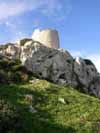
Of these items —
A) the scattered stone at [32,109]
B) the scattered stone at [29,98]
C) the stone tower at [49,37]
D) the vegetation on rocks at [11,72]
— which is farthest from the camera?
the stone tower at [49,37]

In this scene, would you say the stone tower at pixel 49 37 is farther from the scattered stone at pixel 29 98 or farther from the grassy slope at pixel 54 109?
the scattered stone at pixel 29 98

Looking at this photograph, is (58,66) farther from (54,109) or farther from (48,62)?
(54,109)

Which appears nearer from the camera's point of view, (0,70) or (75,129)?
(75,129)

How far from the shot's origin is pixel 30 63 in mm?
64438

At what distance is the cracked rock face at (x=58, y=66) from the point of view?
2516 inches

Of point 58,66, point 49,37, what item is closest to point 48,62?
point 58,66

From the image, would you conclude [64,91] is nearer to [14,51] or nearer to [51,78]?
[51,78]

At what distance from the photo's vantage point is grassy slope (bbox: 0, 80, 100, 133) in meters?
→ 30.9

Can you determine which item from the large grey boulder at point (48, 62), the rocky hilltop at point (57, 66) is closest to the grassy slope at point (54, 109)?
the large grey boulder at point (48, 62)

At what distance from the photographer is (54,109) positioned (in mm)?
35844

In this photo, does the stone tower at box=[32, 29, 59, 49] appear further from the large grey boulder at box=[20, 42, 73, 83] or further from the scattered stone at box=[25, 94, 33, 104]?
the scattered stone at box=[25, 94, 33, 104]

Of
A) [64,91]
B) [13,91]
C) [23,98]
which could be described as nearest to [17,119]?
[23,98]

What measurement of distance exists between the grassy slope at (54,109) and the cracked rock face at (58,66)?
17.9 meters

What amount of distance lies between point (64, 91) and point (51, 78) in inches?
734
